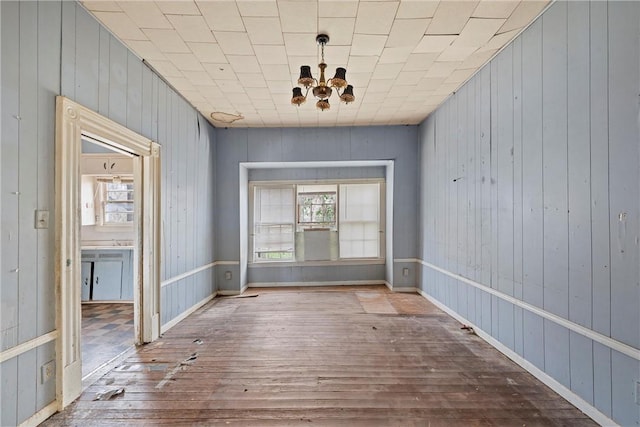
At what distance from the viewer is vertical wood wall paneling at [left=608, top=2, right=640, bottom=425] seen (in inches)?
64.4

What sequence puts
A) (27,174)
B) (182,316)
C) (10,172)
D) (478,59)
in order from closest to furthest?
(10,172)
(27,174)
(478,59)
(182,316)

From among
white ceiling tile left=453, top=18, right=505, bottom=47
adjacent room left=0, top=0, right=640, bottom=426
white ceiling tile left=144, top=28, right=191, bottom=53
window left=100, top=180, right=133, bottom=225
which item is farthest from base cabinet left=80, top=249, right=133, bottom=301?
white ceiling tile left=453, top=18, right=505, bottom=47

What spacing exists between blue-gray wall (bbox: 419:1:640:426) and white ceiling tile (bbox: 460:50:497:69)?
92 mm

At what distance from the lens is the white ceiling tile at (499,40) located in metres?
2.54

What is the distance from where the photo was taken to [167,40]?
8.52 feet

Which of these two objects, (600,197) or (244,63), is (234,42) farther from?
(600,197)

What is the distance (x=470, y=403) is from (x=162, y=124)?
3989mm

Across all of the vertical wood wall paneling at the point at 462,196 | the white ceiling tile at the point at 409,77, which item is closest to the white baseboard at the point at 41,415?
the vertical wood wall paneling at the point at 462,196

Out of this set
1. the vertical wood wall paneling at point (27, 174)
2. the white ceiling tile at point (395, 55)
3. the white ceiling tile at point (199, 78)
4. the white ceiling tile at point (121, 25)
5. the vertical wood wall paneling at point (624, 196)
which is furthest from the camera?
the white ceiling tile at point (199, 78)

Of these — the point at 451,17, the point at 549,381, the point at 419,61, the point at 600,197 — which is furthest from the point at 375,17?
the point at 549,381

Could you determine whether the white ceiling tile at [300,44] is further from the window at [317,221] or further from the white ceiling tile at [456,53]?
the window at [317,221]

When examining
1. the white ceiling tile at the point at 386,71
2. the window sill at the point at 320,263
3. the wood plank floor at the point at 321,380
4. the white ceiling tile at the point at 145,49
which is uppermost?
the white ceiling tile at the point at 386,71

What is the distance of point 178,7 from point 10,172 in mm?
1602

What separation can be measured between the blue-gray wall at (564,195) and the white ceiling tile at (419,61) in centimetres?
63
